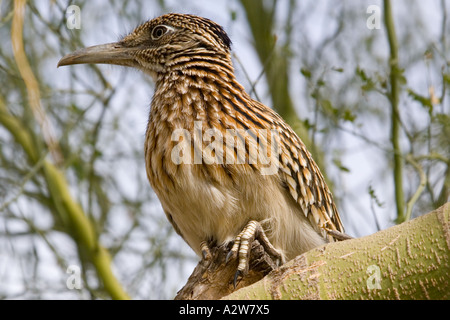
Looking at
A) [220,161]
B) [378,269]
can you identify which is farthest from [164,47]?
[378,269]

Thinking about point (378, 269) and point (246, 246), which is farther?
point (246, 246)

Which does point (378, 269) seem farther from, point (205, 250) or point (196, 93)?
point (196, 93)

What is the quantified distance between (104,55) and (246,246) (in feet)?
5.67

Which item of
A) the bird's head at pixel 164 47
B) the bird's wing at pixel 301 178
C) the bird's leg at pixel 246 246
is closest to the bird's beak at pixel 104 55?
the bird's head at pixel 164 47

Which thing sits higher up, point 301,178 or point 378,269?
point 301,178

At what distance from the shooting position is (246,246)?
3.22 meters

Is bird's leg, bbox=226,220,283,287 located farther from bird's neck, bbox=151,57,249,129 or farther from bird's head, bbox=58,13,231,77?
bird's head, bbox=58,13,231,77

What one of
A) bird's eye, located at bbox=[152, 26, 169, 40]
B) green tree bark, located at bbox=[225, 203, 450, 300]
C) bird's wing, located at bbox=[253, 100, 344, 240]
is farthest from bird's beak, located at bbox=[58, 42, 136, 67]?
green tree bark, located at bbox=[225, 203, 450, 300]

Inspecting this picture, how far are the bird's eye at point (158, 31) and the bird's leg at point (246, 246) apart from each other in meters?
1.50

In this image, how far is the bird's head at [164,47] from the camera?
4.13 m

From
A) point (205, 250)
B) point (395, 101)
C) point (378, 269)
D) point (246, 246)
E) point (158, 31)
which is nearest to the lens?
point (378, 269)

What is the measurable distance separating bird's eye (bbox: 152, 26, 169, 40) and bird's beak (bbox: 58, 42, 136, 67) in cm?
17
